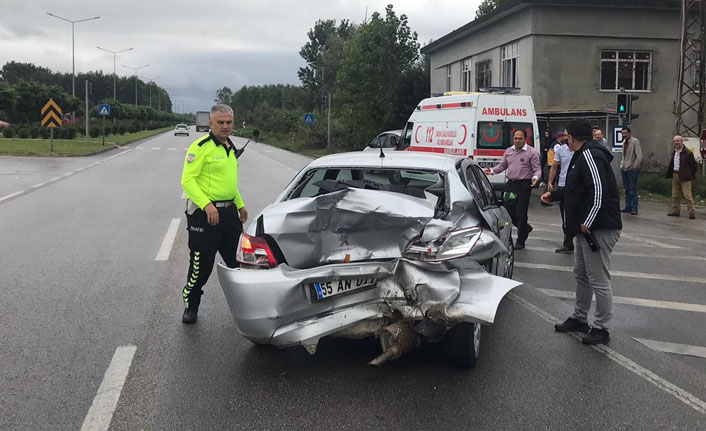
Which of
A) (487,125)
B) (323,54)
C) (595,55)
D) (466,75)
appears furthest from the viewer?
(323,54)

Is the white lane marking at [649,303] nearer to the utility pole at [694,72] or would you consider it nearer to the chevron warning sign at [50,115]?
the utility pole at [694,72]

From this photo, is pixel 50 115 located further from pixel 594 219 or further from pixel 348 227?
pixel 594 219

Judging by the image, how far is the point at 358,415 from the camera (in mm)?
3951

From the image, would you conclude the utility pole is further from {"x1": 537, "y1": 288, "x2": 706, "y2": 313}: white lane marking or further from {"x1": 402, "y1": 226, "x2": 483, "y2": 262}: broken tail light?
{"x1": 402, "y1": 226, "x2": 483, "y2": 262}: broken tail light

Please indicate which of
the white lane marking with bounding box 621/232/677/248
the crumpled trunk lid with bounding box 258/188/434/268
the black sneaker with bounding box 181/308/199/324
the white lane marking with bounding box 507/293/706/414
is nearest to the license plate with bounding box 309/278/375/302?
the crumpled trunk lid with bounding box 258/188/434/268

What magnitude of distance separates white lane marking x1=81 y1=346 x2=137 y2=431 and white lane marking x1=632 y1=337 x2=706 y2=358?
13.2ft

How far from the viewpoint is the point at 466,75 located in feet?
112

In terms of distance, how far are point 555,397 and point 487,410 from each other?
54cm

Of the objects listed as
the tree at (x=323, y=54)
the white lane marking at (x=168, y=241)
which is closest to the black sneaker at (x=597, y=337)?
the white lane marking at (x=168, y=241)

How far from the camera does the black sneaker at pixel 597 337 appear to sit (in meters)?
5.46

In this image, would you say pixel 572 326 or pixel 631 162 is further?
pixel 631 162

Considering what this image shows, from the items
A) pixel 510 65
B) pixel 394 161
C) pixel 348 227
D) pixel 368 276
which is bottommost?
pixel 368 276

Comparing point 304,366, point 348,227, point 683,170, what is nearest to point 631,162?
point 683,170

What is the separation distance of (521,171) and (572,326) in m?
4.37
